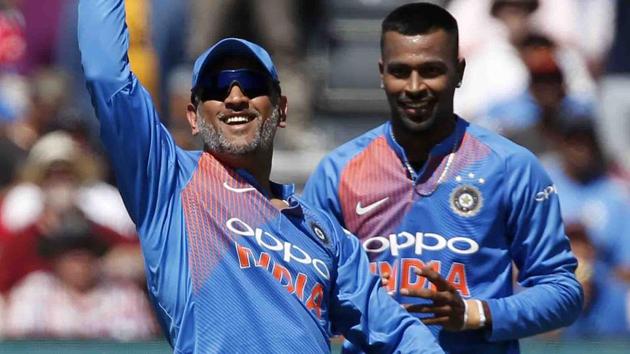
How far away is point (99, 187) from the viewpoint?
868 cm

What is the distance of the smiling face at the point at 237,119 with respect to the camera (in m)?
4.11

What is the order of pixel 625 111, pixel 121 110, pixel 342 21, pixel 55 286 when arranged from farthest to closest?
pixel 342 21
pixel 625 111
pixel 55 286
pixel 121 110

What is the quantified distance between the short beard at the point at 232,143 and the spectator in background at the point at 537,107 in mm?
4515

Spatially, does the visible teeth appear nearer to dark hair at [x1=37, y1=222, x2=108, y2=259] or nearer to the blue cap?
the blue cap

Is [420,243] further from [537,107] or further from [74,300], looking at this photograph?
[537,107]

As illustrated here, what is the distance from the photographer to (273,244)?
13.5 ft

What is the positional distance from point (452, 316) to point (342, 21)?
568 centimetres

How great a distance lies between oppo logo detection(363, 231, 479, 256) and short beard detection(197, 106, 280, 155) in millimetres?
684

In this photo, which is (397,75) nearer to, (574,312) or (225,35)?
(574,312)

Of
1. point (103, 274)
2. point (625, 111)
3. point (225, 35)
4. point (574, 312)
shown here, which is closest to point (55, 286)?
point (103, 274)

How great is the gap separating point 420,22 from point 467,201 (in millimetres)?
574

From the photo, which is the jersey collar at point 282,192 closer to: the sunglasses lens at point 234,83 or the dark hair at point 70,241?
the sunglasses lens at point 234,83

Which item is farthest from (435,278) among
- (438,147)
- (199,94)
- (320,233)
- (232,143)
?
(199,94)

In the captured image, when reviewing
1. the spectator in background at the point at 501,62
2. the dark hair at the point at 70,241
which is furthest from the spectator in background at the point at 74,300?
the spectator in background at the point at 501,62
